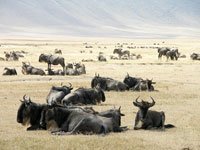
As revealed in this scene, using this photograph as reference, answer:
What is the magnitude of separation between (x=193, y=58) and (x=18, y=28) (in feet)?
408

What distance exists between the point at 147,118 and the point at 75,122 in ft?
7.58

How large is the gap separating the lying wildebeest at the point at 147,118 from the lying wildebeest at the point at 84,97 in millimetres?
4598

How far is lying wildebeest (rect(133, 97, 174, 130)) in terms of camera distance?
16.1 metres

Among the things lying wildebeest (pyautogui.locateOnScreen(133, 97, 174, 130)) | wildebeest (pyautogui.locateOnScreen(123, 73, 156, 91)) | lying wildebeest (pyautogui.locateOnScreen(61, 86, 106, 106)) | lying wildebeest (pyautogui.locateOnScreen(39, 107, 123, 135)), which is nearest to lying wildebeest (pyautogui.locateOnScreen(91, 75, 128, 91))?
wildebeest (pyautogui.locateOnScreen(123, 73, 156, 91))

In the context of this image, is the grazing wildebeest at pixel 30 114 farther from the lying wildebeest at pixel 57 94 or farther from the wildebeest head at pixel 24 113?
the lying wildebeest at pixel 57 94

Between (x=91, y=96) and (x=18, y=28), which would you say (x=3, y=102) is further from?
(x=18, y=28)

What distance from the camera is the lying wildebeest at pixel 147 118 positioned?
16062mm

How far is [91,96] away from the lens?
71.3ft

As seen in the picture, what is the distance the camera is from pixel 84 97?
70.1 feet

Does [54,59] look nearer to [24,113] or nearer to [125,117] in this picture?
[125,117]

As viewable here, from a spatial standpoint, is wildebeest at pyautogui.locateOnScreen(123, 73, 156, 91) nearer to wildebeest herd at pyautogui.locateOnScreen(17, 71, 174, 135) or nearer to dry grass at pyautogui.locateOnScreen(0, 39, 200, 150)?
dry grass at pyautogui.locateOnScreen(0, 39, 200, 150)

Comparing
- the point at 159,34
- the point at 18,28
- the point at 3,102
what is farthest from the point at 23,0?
the point at 3,102

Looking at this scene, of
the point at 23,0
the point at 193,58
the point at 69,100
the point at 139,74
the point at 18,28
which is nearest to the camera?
the point at 69,100

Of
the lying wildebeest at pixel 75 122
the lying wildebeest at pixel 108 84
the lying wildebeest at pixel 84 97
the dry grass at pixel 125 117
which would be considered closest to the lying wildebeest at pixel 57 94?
the lying wildebeest at pixel 84 97
